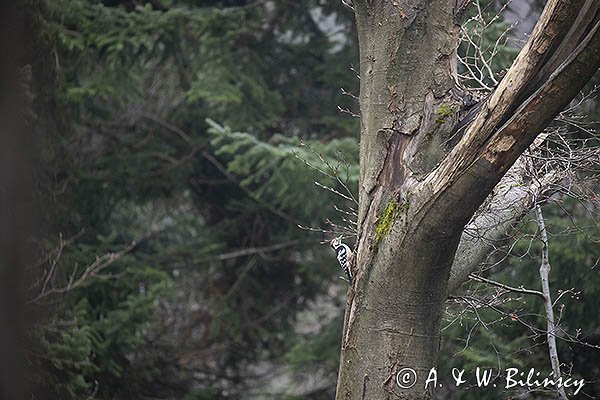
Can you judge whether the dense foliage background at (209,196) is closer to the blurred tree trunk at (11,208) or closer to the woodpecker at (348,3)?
the woodpecker at (348,3)

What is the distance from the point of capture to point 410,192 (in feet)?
9.87

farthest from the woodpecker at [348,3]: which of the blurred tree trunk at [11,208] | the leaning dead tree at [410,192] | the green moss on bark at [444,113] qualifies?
the blurred tree trunk at [11,208]

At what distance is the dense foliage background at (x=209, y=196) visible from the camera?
7141 millimetres

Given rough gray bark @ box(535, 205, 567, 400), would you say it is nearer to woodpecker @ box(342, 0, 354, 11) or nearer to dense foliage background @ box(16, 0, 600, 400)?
woodpecker @ box(342, 0, 354, 11)

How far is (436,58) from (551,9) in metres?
0.69

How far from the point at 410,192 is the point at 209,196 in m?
6.79

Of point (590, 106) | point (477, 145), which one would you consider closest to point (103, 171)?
point (590, 106)

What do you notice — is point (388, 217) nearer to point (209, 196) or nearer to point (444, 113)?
point (444, 113)

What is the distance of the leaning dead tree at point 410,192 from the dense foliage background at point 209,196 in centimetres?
333

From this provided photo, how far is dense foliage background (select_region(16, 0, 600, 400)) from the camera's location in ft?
23.4

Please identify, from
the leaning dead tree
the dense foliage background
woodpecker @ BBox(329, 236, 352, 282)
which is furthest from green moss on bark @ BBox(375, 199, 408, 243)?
the dense foliage background

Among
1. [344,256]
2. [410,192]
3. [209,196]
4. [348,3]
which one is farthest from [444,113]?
[209,196]

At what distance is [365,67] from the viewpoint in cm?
328

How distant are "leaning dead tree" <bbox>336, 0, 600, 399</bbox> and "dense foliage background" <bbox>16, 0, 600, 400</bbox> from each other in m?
3.33
